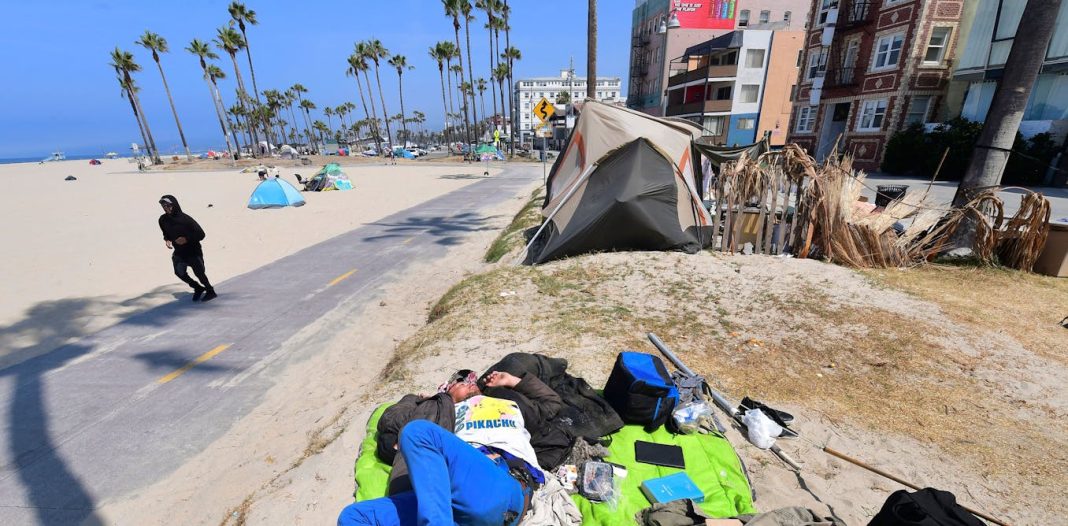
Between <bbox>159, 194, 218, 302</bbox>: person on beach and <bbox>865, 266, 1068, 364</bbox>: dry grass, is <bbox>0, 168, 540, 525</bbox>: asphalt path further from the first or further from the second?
<bbox>865, 266, 1068, 364</bbox>: dry grass

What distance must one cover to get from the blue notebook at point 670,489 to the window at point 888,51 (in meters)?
26.0

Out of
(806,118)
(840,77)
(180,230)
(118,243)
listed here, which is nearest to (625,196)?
(180,230)

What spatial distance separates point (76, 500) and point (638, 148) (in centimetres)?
819

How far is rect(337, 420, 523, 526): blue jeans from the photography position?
2.35m

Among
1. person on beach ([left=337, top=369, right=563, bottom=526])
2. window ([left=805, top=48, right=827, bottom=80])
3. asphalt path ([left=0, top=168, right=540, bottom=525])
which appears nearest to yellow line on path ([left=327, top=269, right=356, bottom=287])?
asphalt path ([left=0, top=168, right=540, bottom=525])

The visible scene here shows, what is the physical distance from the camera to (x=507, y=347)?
5.00 meters

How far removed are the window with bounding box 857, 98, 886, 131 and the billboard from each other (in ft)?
83.1

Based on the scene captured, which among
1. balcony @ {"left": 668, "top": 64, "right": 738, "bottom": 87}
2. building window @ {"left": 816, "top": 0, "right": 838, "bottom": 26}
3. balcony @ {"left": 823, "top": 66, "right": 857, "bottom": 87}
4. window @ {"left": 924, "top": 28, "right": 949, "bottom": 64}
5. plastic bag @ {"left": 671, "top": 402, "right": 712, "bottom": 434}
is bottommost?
plastic bag @ {"left": 671, "top": 402, "right": 712, "bottom": 434}

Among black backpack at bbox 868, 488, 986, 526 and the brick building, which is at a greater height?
the brick building

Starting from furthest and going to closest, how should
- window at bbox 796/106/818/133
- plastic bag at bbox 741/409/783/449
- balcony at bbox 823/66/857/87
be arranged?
window at bbox 796/106/818/133, balcony at bbox 823/66/857/87, plastic bag at bbox 741/409/783/449

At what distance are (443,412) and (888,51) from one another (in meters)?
27.5

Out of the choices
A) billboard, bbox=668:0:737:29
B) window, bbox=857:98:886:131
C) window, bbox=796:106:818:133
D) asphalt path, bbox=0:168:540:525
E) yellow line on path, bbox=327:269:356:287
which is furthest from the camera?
billboard, bbox=668:0:737:29

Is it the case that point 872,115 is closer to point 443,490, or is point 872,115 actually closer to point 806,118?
point 806,118

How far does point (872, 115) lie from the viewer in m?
21.7
